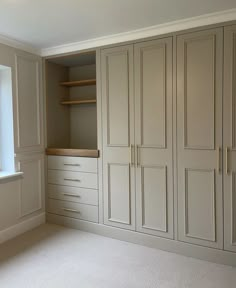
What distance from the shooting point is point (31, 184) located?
132 inches

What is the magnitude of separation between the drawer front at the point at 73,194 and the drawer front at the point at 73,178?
0.18 ft

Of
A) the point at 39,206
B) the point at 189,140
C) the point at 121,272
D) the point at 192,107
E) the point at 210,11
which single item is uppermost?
the point at 210,11

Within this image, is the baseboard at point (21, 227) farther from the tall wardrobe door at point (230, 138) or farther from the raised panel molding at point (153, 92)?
the tall wardrobe door at point (230, 138)

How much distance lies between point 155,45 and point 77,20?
82cm

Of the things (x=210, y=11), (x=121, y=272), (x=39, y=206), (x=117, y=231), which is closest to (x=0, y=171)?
(x=39, y=206)

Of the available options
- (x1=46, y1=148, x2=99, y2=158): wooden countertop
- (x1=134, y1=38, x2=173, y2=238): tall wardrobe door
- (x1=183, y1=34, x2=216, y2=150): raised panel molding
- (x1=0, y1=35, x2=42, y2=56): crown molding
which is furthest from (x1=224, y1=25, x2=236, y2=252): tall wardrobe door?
(x1=0, y1=35, x2=42, y2=56): crown molding

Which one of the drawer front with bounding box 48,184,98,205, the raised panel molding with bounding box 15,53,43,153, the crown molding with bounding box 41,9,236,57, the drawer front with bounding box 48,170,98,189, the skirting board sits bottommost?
the skirting board

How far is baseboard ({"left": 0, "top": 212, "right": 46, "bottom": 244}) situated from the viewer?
299 centimetres

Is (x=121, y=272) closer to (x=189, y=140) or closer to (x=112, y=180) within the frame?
(x=112, y=180)

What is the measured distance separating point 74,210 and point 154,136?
145 cm

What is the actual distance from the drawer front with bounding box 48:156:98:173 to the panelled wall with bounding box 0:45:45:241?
0.57ft

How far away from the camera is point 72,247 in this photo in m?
2.83

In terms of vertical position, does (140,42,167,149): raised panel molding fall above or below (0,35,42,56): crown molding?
below

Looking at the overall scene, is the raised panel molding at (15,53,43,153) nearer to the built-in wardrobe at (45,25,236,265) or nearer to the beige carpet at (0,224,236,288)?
the built-in wardrobe at (45,25,236,265)
